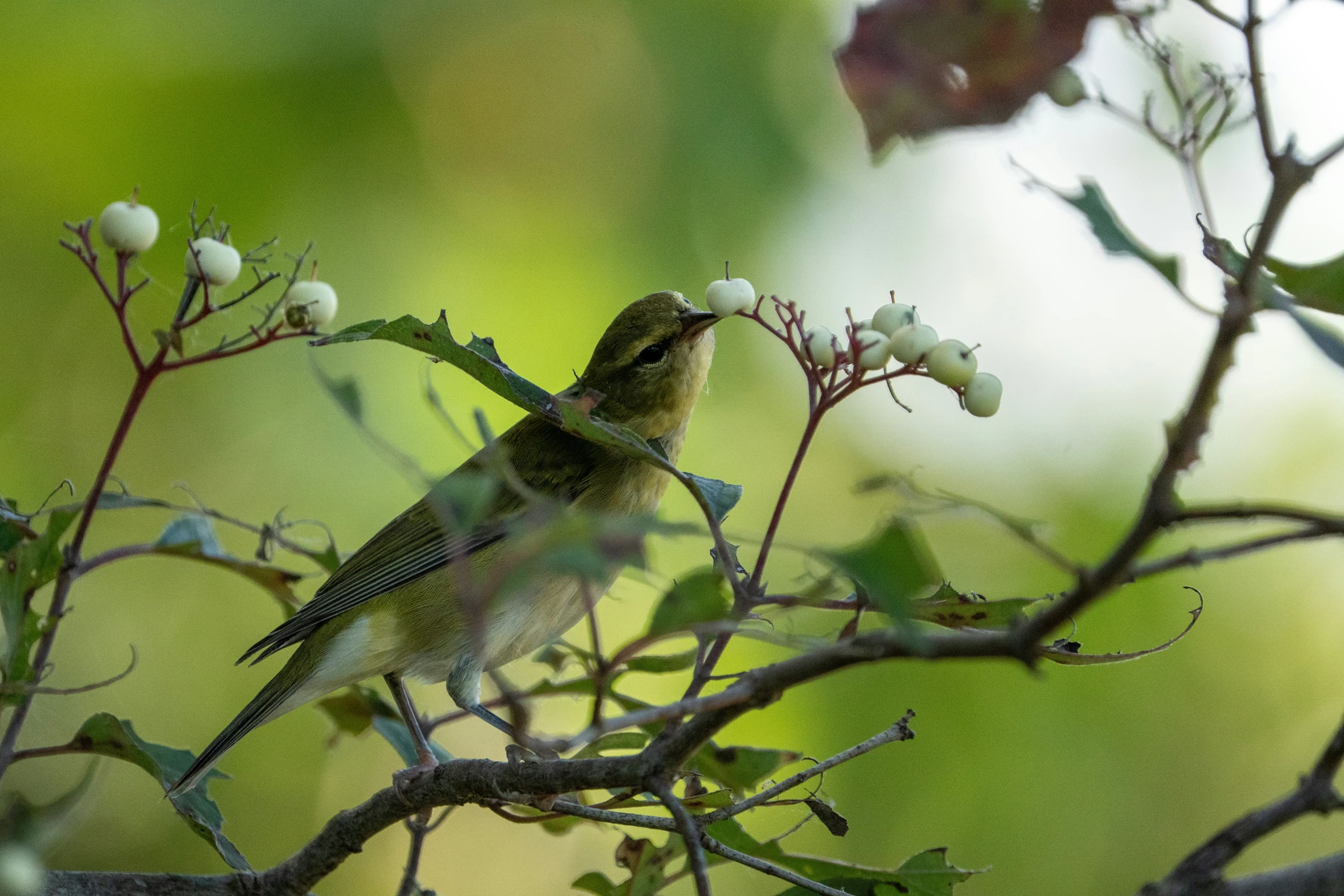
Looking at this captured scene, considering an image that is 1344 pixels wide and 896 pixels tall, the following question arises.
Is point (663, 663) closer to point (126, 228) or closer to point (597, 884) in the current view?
point (597, 884)

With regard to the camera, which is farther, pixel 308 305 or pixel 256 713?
pixel 256 713

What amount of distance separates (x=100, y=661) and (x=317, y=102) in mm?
2549

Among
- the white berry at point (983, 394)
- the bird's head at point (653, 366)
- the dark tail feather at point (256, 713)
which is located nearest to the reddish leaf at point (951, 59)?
the white berry at point (983, 394)

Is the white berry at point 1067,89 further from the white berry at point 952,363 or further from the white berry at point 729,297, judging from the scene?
the white berry at point 729,297

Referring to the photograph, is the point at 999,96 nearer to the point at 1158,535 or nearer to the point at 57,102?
the point at 1158,535

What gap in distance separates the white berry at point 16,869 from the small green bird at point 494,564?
1850 mm

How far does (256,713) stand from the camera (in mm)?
2961

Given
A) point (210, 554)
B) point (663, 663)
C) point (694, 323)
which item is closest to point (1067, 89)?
point (663, 663)

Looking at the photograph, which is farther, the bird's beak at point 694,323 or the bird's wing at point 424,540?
the bird's wing at point 424,540

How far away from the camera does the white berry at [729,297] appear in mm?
1733

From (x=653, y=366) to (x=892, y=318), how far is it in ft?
5.23

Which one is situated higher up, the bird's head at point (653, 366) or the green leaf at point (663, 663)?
the bird's head at point (653, 366)

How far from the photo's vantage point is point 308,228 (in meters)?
5.02

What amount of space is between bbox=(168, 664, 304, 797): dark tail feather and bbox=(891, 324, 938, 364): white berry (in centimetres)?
182
